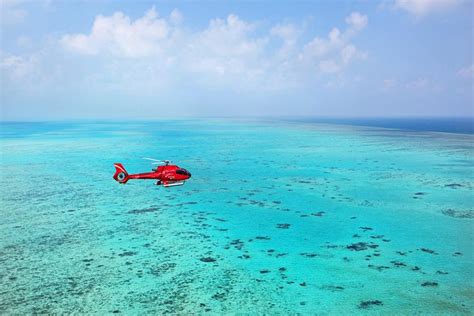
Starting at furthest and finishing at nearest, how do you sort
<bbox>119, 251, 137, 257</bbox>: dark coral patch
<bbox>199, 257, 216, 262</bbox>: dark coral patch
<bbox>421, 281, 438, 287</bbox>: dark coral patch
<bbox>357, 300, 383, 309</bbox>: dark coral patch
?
<bbox>119, 251, 137, 257</bbox>: dark coral patch
<bbox>199, 257, 216, 262</bbox>: dark coral patch
<bbox>421, 281, 438, 287</bbox>: dark coral patch
<bbox>357, 300, 383, 309</bbox>: dark coral patch

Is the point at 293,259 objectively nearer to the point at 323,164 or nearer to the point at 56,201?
the point at 56,201

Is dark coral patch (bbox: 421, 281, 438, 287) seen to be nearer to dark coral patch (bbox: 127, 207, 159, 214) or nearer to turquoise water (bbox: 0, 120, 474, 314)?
turquoise water (bbox: 0, 120, 474, 314)

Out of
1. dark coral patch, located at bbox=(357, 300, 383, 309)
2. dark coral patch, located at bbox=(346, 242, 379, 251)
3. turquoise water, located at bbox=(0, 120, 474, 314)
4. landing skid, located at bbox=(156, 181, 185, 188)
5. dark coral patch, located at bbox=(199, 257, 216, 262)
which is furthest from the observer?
landing skid, located at bbox=(156, 181, 185, 188)

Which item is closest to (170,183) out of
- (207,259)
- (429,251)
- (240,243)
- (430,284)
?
(240,243)

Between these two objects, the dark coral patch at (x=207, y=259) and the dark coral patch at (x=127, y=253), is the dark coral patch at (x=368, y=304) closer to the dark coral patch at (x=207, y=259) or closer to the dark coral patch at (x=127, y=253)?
the dark coral patch at (x=207, y=259)

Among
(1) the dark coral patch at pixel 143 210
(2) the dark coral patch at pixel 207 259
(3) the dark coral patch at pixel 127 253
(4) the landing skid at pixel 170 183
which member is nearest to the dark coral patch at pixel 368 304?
(2) the dark coral patch at pixel 207 259

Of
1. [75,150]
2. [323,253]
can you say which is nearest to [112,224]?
[323,253]

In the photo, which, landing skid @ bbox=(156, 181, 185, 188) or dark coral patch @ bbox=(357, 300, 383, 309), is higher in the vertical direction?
landing skid @ bbox=(156, 181, 185, 188)

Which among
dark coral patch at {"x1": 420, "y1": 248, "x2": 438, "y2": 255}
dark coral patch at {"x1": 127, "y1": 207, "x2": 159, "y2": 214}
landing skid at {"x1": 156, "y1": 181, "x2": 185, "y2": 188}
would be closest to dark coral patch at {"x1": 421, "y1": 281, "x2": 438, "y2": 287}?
dark coral patch at {"x1": 420, "y1": 248, "x2": 438, "y2": 255}
